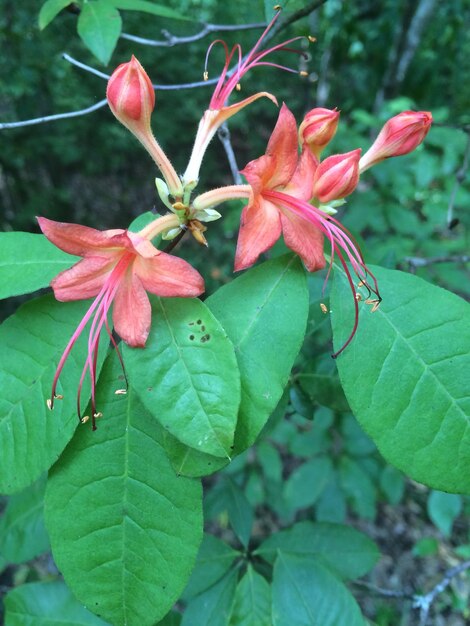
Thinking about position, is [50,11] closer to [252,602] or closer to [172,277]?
[172,277]

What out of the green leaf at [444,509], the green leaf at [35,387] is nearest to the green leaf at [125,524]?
the green leaf at [35,387]

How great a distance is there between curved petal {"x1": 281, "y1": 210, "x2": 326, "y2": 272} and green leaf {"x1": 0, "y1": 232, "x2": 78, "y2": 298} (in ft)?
1.20

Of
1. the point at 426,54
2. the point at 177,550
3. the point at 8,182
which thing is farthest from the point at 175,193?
the point at 426,54

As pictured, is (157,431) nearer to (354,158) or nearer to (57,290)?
(57,290)

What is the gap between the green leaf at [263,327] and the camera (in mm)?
774

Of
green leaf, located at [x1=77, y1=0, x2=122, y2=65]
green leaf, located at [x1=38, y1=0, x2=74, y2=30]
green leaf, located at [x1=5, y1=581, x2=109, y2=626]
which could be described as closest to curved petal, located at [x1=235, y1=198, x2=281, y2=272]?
green leaf, located at [x1=77, y1=0, x2=122, y2=65]

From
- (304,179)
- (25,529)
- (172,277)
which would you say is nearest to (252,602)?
(25,529)

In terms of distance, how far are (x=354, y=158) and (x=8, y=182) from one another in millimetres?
2305

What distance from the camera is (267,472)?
2.07 m

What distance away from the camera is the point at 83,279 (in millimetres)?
793

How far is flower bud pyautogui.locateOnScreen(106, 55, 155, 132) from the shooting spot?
0.81 meters

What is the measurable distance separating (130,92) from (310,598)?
3.47 feet

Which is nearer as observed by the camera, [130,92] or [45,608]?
[130,92]

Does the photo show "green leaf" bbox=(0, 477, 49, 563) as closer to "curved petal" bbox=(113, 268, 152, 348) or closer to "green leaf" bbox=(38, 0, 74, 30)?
"curved petal" bbox=(113, 268, 152, 348)
